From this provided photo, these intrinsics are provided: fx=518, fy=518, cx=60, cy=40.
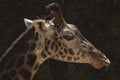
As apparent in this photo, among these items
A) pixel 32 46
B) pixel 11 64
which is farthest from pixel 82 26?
pixel 11 64

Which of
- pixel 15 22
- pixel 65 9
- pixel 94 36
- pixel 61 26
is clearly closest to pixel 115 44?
pixel 94 36

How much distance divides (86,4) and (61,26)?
12.6 feet

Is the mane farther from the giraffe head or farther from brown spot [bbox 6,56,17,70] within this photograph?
the giraffe head

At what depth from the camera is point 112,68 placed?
866 centimetres

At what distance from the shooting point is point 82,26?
8844 millimetres

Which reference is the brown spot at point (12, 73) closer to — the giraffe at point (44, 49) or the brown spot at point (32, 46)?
the giraffe at point (44, 49)

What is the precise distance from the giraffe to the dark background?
3653mm

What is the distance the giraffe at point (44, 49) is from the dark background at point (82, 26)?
12.0ft

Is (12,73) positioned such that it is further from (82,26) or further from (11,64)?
(82,26)

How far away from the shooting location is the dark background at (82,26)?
867 centimetres

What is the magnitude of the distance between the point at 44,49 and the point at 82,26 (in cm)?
397

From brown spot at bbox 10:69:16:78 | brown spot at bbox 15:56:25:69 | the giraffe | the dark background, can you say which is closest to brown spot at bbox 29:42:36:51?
the giraffe

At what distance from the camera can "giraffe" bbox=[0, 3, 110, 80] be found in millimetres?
4789

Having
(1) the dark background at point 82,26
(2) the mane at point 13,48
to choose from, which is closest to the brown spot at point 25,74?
(2) the mane at point 13,48
